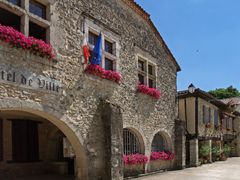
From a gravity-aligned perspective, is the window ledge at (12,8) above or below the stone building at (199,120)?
above

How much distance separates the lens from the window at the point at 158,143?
14914mm

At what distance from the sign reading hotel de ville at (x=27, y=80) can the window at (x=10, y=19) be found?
141cm

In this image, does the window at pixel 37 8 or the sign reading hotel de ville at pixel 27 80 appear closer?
the sign reading hotel de ville at pixel 27 80

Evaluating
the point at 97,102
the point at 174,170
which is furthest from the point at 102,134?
the point at 174,170

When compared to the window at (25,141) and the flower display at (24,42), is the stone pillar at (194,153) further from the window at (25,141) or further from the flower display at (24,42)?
the flower display at (24,42)

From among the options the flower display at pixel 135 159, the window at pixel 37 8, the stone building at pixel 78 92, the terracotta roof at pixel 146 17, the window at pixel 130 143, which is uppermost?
the terracotta roof at pixel 146 17

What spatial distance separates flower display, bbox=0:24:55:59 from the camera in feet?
23.6

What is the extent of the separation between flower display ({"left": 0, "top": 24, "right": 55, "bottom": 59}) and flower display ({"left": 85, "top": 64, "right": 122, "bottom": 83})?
1.75m

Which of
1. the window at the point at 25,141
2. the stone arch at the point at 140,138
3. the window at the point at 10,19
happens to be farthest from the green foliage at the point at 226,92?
the window at the point at 10,19

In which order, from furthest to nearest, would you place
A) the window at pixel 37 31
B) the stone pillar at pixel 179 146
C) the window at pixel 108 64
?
the stone pillar at pixel 179 146 → the window at pixel 108 64 → the window at pixel 37 31

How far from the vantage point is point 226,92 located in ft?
152

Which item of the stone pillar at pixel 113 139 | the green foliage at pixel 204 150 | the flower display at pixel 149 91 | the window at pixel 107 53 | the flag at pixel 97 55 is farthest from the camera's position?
the green foliage at pixel 204 150

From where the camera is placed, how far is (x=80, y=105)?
9.52 meters

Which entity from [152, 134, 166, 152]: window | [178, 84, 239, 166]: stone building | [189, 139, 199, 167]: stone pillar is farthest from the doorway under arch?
[189, 139, 199, 167]: stone pillar
